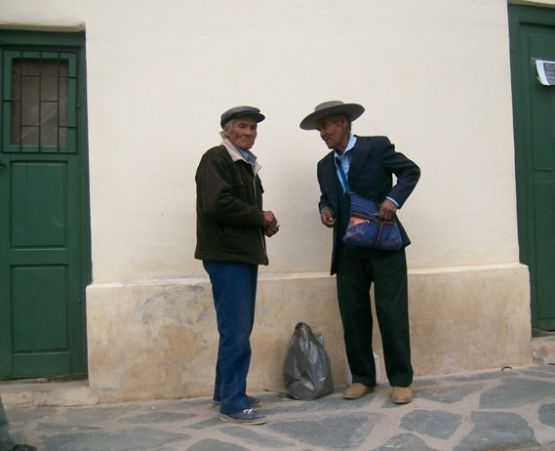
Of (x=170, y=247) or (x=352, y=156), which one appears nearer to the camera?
(x=352, y=156)

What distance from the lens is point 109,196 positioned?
13.5ft

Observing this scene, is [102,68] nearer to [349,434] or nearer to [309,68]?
[309,68]

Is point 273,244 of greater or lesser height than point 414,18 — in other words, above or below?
below

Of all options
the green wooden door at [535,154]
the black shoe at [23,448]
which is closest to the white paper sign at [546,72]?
the green wooden door at [535,154]

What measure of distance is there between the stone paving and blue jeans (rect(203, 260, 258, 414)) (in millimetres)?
201

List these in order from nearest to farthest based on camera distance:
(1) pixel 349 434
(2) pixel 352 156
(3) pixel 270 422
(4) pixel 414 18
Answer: (1) pixel 349 434, (3) pixel 270 422, (2) pixel 352 156, (4) pixel 414 18

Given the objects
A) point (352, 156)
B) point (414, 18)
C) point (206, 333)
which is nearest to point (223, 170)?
point (352, 156)

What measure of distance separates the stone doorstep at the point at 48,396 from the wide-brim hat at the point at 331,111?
236cm

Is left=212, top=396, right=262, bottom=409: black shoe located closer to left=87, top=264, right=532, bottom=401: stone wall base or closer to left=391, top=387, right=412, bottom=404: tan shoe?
left=87, top=264, right=532, bottom=401: stone wall base

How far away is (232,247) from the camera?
3.46 meters

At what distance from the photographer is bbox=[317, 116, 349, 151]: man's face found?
3.88m

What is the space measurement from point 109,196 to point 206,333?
3.86 ft

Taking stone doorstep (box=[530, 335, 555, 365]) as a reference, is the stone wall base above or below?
above

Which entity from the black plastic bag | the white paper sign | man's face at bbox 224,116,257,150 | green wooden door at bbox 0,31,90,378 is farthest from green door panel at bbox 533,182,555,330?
green wooden door at bbox 0,31,90,378
